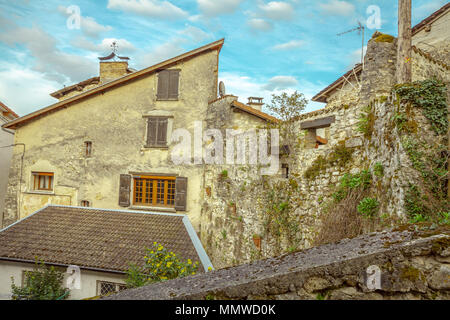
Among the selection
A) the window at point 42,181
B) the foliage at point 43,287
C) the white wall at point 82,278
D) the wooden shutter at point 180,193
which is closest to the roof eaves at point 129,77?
the window at point 42,181

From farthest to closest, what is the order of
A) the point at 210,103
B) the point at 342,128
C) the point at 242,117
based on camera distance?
1. the point at 210,103
2. the point at 242,117
3. the point at 342,128

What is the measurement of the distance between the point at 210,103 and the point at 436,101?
9.16 meters

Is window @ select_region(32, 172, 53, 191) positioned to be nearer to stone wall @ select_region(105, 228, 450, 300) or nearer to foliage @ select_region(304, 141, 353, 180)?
foliage @ select_region(304, 141, 353, 180)

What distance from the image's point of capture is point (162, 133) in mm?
12789

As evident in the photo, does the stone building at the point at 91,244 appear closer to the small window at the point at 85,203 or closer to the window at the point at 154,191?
the window at the point at 154,191

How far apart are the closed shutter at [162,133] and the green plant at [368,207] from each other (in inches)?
A: 362

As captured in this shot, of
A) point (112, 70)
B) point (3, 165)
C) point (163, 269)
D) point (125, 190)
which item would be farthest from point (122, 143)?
point (163, 269)

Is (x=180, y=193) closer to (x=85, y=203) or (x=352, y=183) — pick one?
(x=85, y=203)

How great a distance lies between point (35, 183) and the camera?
13648mm

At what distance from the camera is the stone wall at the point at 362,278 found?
184 cm

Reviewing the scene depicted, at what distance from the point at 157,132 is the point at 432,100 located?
10.3 metres

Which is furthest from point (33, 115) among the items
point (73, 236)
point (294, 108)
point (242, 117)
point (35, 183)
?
point (294, 108)
